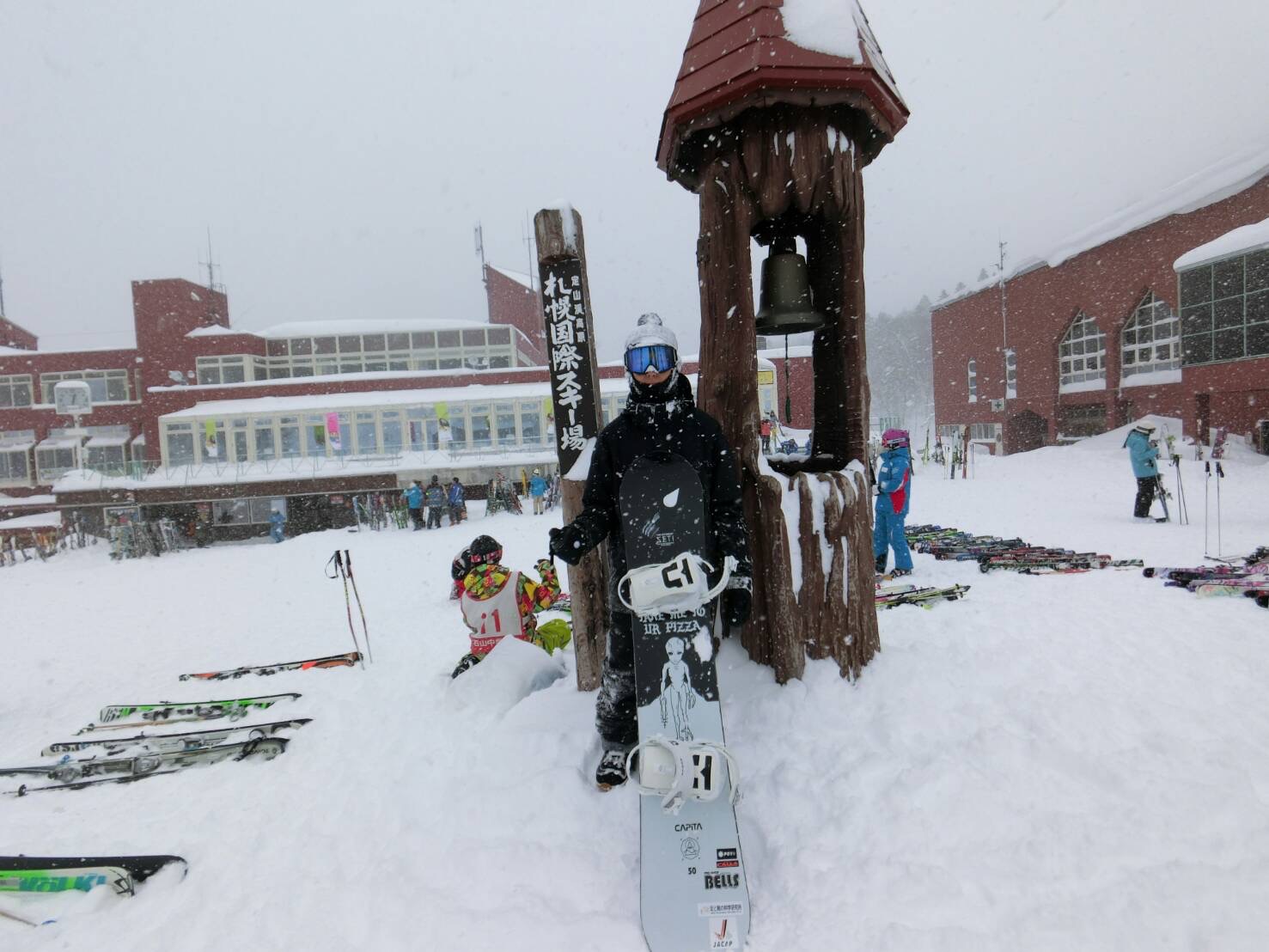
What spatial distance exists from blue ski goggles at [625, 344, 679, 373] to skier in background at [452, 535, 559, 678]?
255 cm

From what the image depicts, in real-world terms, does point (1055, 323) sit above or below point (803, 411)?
above

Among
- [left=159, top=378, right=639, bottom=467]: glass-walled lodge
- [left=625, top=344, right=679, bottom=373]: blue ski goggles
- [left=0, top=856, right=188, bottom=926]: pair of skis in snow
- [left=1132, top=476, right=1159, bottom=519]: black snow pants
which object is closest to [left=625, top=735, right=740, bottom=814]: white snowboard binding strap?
[left=625, top=344, right=679, bottom=373]: blue ski goggles

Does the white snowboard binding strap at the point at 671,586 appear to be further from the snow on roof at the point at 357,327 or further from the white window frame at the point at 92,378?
the white window frame at the point at 92,378

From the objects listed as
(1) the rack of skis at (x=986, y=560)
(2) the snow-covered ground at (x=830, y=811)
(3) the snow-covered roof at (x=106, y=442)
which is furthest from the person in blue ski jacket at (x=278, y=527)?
(1) the rack of skis at (x=986, y=560)

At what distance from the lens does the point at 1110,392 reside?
82.7 feet

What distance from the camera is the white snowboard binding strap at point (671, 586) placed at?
8.61 ft

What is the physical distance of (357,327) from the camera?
33.8 metres

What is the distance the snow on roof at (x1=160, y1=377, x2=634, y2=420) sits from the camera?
85.7 ft

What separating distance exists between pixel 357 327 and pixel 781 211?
34.7 m

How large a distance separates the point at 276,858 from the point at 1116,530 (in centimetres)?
1084

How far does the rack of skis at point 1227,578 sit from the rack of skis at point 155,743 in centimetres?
652

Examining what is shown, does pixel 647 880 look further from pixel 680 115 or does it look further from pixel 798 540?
pixel 680 115

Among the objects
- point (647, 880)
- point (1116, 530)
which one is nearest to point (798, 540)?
point (647, 880)

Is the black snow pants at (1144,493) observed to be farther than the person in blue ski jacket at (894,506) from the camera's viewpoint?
Yes
